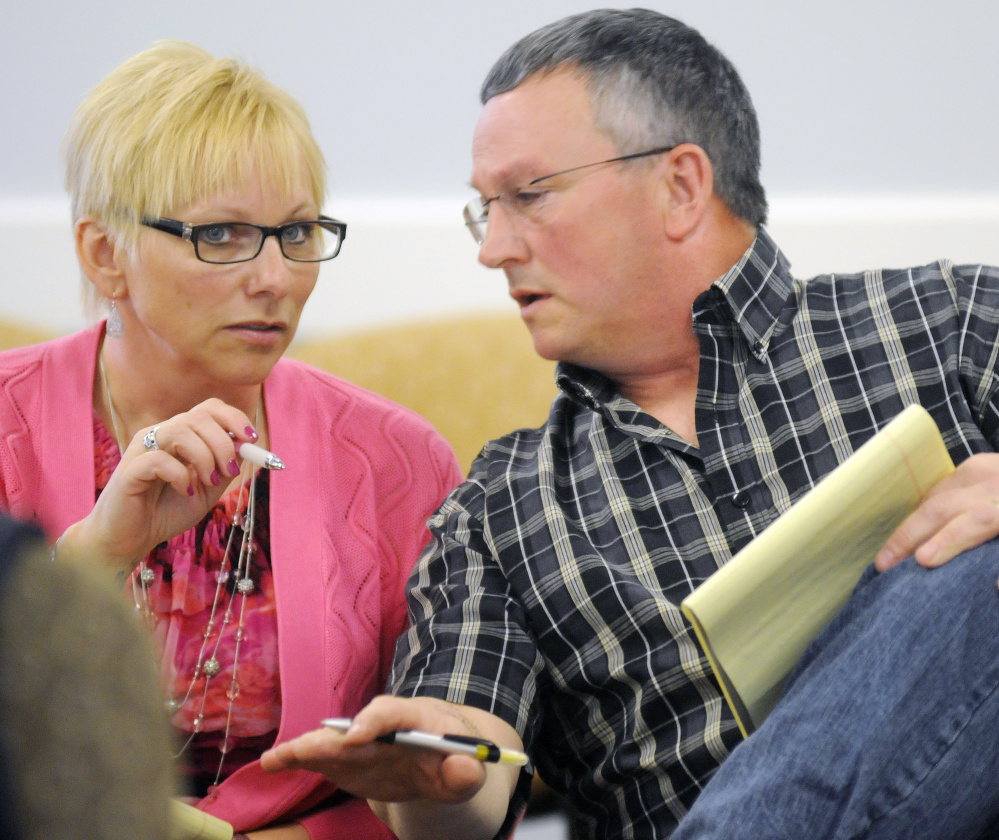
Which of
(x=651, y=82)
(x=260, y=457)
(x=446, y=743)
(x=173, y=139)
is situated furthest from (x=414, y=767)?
(x=651, y=82)

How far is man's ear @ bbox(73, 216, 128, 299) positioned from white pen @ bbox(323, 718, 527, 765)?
669 mm

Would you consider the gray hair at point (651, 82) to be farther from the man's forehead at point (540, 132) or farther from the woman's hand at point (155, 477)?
the woman's hand at point (155, 477)

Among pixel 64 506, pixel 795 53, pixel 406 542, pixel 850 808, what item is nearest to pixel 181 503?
pixel 64 506

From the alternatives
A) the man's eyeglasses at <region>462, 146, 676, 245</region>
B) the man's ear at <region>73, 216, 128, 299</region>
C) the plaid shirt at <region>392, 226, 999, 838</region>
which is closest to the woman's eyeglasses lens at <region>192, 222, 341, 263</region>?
the man's ear at <region>73, 216, 128, 299</region>

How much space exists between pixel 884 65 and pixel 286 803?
6.09 feet

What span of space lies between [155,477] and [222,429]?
0.27 feet

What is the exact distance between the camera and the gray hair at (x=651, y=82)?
1.33 m

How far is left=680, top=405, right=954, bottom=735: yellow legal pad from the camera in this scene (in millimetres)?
834

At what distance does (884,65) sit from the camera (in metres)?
2.22

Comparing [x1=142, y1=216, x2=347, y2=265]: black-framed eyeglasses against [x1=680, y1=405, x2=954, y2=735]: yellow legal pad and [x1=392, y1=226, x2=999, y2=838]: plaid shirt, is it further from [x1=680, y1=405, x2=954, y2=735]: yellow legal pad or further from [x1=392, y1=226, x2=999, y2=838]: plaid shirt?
[x1=680, y1=405, x2=954, y2=735]: yellow legal pad

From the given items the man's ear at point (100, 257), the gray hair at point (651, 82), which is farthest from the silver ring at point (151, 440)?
the gray hair at point (651, 82)

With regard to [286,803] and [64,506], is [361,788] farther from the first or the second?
[64,506]

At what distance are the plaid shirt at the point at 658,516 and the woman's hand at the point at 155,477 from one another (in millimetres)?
283

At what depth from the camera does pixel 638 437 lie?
4.13 ft
